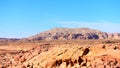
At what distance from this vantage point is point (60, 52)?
3125 cm

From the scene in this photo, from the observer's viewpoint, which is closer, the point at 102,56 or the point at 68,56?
the point at 102,56

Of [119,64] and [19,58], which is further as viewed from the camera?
[19,58]

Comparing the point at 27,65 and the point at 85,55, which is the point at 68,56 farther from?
the point at 27,65

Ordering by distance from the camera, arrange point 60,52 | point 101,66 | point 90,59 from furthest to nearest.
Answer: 1. point 60,52
2. point 90,59
3. point 101,66

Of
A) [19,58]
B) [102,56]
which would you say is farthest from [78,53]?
[19,58]

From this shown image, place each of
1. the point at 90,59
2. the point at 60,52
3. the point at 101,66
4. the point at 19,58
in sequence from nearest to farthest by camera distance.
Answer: the point at 101,66 < the point at 90,59 < the point at 60,52 < the point at 19,58

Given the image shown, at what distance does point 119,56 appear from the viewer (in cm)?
2777

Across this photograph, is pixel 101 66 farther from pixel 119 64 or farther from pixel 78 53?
pixel 78 53

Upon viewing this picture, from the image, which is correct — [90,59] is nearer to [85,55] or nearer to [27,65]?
[85,55]

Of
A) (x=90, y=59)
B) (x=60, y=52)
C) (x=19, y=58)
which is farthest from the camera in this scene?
(x=19, y=58)

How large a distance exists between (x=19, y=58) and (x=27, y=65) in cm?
824

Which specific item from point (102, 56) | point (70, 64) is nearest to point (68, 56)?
point (70, 64)

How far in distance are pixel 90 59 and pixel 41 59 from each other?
6.33 metres

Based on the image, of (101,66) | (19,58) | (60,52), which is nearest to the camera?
(101,66)
